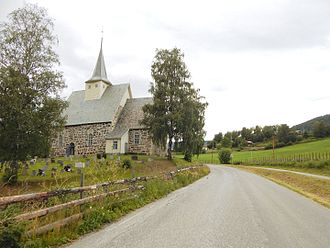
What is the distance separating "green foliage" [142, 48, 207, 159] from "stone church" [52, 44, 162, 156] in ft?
22.8

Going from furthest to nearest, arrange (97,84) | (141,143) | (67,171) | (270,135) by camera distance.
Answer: (270,135), (97,84), (141,143), (67,171)

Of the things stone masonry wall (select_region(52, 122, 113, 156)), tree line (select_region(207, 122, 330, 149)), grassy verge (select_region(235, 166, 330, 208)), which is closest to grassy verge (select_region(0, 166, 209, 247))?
grassy verge (select_region(235, 166, 330, 208))

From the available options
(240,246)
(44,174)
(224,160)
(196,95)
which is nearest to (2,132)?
(44,174)

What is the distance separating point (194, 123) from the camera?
35.3 m

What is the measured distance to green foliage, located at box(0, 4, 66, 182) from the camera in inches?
837

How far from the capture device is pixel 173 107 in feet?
116

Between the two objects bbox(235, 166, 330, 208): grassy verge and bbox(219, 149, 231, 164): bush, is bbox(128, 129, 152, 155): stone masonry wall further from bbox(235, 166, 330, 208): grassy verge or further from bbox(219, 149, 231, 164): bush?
bbox(219, 149, 231, 164): bush

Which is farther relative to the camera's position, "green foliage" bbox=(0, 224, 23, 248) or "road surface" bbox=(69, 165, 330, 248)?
"road surface" bbox=(69, 165, 330, 248)

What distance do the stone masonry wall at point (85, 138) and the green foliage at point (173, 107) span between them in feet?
35.9

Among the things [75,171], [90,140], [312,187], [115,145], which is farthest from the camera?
[90,140]

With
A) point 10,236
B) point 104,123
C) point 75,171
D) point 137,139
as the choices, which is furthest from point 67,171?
point 104,123

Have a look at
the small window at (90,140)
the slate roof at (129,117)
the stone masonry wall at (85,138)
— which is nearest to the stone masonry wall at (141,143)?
the slate roof at (129,117)

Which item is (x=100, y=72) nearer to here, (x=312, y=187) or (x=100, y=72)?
(x=100, y=72)

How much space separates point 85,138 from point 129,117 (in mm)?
7343
